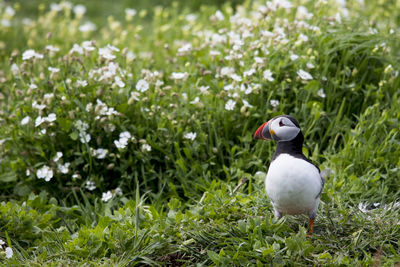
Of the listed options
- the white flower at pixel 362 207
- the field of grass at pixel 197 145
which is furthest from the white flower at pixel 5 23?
the white flower at pixel 362 207

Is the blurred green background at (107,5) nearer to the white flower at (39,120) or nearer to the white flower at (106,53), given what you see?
the white flower at (106,53)

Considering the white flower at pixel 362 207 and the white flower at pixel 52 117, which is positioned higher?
the white flower at pixel 52 117

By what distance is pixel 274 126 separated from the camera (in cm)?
254

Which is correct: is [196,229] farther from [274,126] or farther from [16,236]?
[16,236]

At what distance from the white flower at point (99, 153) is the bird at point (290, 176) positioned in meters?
1.31

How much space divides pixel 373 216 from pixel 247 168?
39.2 inches

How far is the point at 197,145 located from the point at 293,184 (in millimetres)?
1268

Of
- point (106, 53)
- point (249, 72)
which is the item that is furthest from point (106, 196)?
point (249, 72)

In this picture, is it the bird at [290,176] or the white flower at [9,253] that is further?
the white flower at [9,253]

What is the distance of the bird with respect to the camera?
7.76ft

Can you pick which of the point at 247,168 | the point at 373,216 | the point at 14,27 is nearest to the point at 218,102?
the point at 247,168

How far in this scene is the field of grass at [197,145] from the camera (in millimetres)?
2627

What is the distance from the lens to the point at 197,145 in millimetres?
3531

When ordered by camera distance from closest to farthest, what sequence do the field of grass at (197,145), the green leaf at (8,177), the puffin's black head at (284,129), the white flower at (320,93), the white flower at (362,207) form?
the puffin's black head at (284,129), the field of grass at (197,145), the white flower at (362,207), the green leaf at (8,177), the white flower at (320,93)
